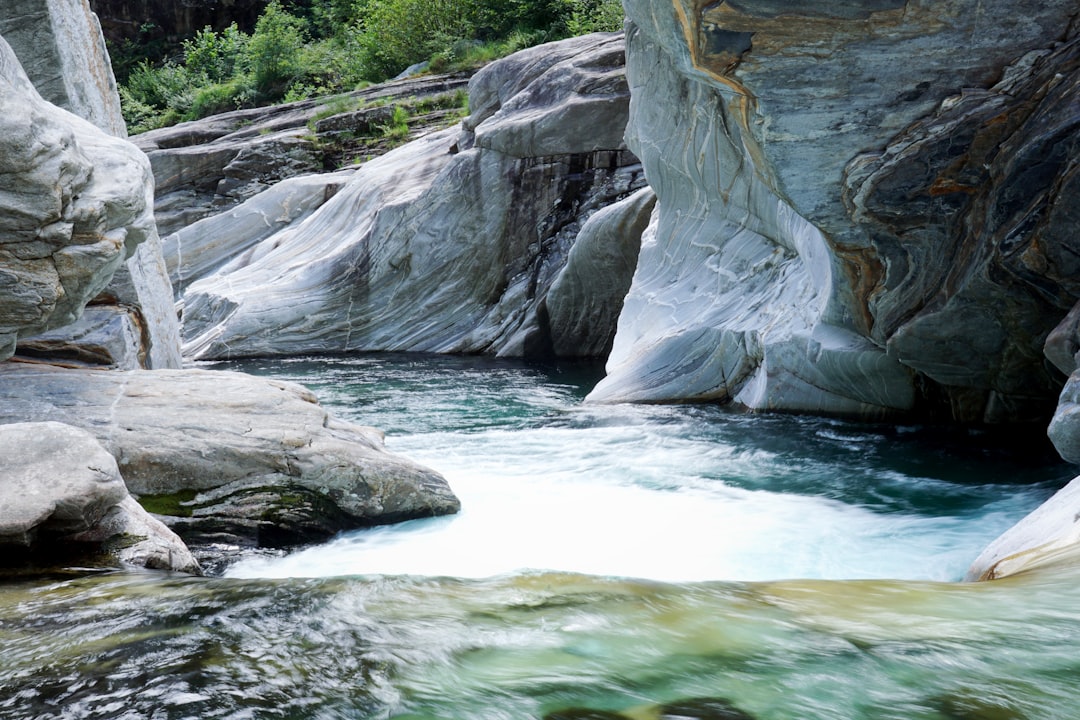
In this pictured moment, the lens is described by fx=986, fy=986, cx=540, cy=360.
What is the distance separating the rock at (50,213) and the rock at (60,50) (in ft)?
7.13

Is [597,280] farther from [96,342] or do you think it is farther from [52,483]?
[52,483]

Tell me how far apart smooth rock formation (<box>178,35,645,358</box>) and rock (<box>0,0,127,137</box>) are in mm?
7456

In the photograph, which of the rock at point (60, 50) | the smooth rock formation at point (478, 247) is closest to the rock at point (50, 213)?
the rock at point (60, 50)

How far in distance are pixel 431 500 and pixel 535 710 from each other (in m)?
3.25

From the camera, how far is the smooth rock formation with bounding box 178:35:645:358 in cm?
1476

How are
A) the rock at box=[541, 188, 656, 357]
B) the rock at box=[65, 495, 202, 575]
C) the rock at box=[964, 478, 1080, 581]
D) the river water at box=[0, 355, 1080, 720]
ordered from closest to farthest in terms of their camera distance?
the river water at box=[0, 355, 1080, 720] → the rock at box=[964, 478, 1080, 581] → the rock at box=[65, 495, 202, 575] → the rock at box=[541, 188, 656, 357]

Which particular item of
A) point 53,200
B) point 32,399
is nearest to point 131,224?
point 53,200

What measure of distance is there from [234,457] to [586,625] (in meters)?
2.87

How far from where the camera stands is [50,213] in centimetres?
481

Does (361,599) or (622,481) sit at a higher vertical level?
(361,599)

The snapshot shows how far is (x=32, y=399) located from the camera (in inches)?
218

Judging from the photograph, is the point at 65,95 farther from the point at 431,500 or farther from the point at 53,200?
the point at 431,500

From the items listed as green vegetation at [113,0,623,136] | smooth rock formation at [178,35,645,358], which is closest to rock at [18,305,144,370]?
smooth rock formation at [178,35,645,358]

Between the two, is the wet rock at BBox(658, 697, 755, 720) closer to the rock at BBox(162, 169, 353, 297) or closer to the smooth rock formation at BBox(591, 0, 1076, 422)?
the smooth rock formation at BBox(591, 0, 1076, 422)
